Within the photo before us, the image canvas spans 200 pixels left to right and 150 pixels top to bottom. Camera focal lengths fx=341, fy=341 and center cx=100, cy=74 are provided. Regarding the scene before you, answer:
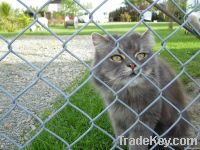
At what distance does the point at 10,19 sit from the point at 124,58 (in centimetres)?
2145

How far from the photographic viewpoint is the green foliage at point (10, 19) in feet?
68.6

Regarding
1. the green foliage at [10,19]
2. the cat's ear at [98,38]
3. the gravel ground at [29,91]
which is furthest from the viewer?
the green foliage at [10,19]

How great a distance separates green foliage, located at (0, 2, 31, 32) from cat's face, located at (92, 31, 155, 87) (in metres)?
19.0

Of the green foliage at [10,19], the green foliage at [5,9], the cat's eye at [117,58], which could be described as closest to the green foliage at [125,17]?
the green foliage at [10,19]

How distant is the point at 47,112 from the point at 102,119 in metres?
0.80

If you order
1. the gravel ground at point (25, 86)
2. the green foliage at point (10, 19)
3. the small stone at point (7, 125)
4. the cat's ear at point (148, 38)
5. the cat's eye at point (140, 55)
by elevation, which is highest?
the cat's ear at point (148, 38)

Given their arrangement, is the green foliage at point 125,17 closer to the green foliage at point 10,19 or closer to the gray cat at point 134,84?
the green foliage at point 10,19

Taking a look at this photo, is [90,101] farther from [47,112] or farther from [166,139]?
[166,139]

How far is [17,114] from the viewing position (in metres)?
3.74

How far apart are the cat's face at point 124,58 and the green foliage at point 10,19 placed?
19005mm

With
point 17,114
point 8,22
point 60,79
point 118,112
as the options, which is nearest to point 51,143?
point 118,112

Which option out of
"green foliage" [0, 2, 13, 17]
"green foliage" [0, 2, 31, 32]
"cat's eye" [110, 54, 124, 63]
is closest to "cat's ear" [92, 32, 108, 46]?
"cat's eye" [110, 54, 124, 63]

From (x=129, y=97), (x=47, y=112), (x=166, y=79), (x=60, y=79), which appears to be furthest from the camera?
(x=60, y=79)

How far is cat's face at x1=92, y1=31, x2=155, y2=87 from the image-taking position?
2.04 m
